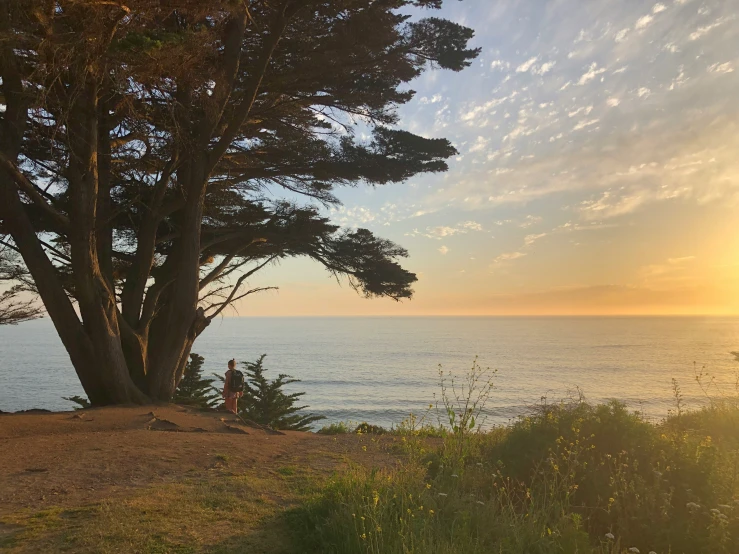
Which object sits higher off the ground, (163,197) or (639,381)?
(163,197)

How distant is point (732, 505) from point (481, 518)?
6.95 feet

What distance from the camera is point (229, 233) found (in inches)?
488

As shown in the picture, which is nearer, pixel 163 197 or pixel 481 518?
pixel 481 518

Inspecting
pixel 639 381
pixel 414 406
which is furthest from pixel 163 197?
pixel 639 381

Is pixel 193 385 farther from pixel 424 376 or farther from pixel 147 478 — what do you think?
pixel 424 376

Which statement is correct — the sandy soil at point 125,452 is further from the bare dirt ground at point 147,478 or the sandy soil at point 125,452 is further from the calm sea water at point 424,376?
the calm sea water at point 424,376

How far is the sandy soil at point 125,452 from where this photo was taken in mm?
4895

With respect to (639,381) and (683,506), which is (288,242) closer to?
(683,506)

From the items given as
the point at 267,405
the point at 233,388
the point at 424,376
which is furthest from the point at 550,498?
the point at 424,376

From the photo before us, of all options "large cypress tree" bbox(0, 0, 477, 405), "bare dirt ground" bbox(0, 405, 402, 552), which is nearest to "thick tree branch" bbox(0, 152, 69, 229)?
"large cypress tree" bbox(0, 0, 477, 405)

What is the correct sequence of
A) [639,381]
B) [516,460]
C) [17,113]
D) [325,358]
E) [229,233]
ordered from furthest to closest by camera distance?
[325,358] → [639,381] → [229,233] → [17,113] → [516,460]

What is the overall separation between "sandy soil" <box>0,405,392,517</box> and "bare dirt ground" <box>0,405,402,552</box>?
0.04 ft

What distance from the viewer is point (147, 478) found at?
5273 millimetres

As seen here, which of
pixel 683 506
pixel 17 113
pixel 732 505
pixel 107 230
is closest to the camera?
pixel 732 505
